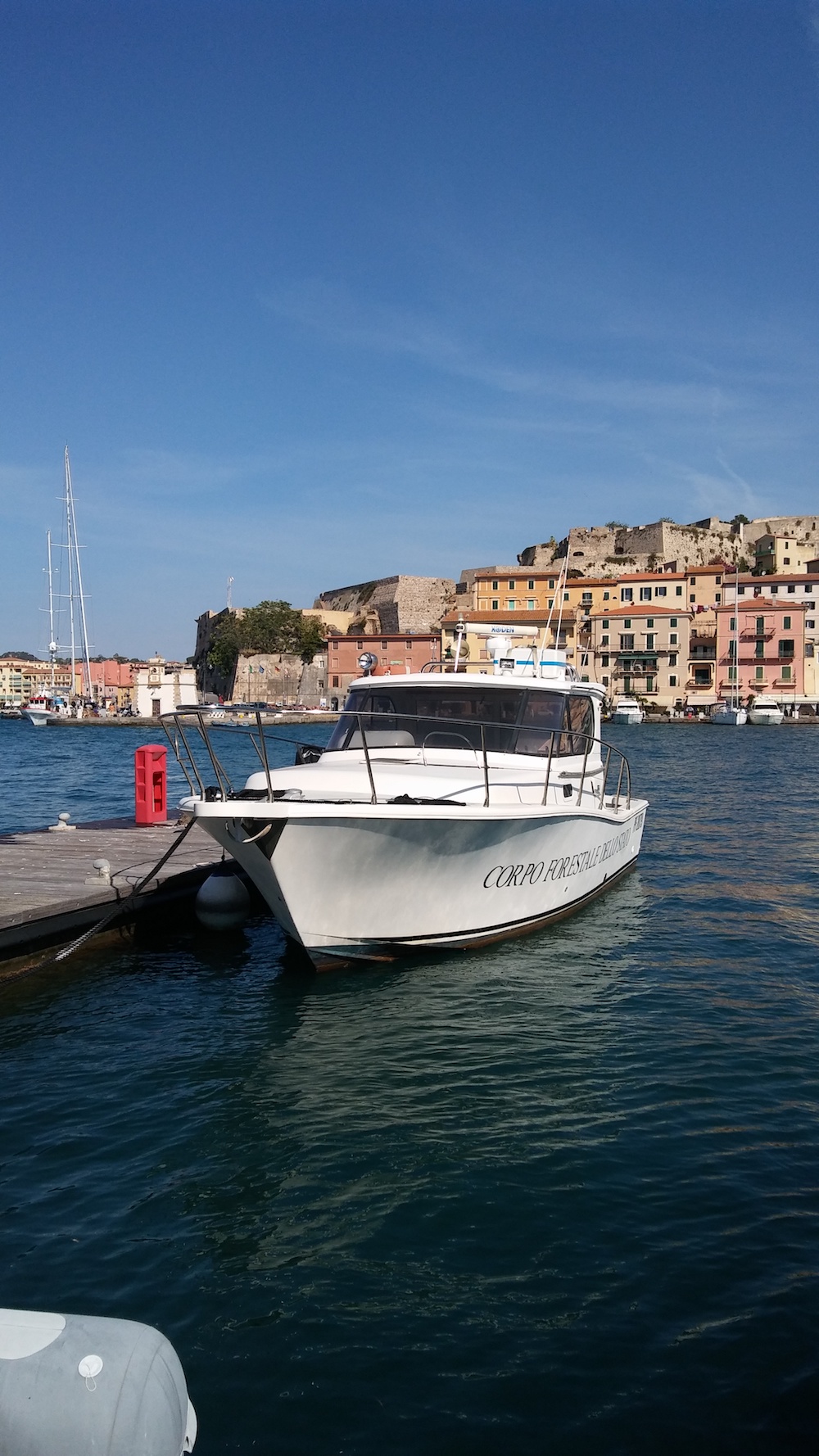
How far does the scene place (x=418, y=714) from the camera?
991cm

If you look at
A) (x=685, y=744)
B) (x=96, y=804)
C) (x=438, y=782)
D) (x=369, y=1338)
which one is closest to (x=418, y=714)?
(x=438, y=782)

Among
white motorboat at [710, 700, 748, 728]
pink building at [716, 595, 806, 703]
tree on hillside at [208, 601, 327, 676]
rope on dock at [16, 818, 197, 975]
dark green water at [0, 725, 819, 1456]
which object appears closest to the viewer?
dark green water at [0, 725, 819, 1456]

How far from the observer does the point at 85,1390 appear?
2.24 meters

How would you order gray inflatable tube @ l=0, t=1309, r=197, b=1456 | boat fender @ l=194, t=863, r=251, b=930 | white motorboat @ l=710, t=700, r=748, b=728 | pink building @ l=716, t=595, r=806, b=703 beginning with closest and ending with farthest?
1. gray inflatable tube @ l=0, t=1309, r=197, b=1456
2. boat fender @ l=194, t=863, r=251, b=930
3. white motorboat @ l=710, t=700, r=748, b=728
4. pink building @ l=716, t=595, r=806, b=703

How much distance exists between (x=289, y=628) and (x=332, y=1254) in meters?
91.7

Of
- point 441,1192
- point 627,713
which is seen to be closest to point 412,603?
point 627,713

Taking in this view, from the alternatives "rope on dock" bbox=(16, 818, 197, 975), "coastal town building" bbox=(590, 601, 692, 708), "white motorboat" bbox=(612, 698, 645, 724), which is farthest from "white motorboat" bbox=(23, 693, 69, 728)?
"rope on dock" bbox=(16, 818, 197, 975)

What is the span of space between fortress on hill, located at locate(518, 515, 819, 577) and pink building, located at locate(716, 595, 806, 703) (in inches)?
662

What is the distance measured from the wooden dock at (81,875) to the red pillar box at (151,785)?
0.19 m

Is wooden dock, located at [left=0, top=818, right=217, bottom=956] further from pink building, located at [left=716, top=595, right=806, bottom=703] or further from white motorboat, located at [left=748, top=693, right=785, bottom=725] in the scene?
pink building, located at [left=716, top=595, right=806, bottom=703]

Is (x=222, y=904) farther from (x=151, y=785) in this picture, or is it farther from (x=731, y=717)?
(x=731, y=717)

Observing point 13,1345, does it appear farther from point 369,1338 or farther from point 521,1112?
point 521,1112

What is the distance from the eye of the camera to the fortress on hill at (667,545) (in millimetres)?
90125

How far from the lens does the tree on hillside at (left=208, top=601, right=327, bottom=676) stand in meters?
93.4
